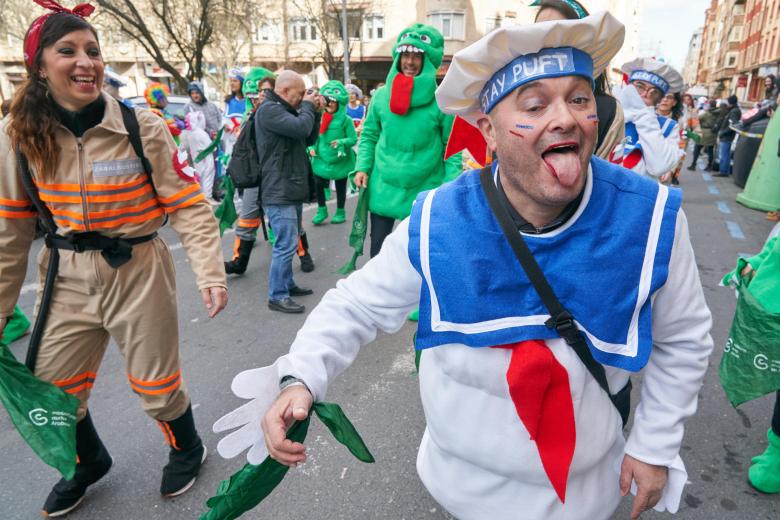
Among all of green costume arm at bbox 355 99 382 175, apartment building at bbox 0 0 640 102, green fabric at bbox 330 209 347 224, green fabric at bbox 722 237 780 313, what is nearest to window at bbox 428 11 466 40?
apartment building at bbox 0 0 640 102

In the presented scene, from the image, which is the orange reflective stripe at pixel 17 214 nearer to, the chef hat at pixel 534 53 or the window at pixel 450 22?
the chef hat at pixel 534 53

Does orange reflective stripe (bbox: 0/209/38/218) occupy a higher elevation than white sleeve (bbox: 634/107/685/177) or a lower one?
lower

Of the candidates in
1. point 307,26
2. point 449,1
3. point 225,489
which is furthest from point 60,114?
point 307,26

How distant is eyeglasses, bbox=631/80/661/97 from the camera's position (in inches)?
163

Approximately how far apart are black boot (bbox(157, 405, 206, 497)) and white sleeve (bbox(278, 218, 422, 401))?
143 centimetres

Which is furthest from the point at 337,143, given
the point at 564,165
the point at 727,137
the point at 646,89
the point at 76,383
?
the point at 727,137

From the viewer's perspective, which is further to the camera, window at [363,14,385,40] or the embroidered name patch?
window at [363,14,385,40]

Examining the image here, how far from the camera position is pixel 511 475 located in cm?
130

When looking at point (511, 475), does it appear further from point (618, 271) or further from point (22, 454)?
point (22, 454)

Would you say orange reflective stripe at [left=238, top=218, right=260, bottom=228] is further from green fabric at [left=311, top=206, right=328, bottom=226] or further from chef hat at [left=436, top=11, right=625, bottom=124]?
chef hat at [left=436, top=11, right=625, bottom=124]

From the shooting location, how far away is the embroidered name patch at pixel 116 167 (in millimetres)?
2098

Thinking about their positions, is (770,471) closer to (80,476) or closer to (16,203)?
(80,476)

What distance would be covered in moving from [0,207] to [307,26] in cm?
3613

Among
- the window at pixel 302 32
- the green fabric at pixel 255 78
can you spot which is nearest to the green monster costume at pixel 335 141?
the green fabric at pixel 255 78
